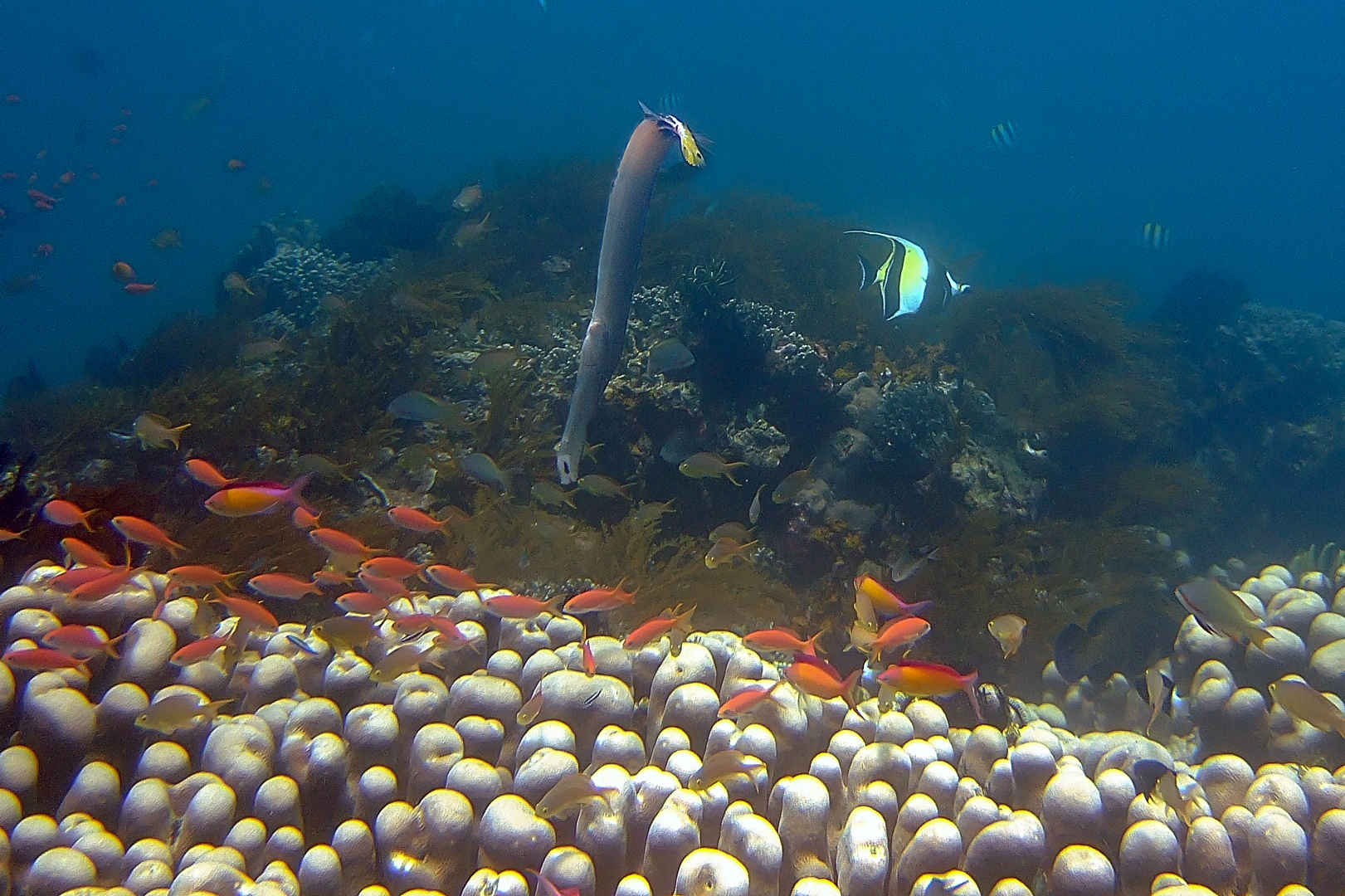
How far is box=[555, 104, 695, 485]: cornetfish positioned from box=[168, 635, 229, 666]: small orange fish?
1.68 m

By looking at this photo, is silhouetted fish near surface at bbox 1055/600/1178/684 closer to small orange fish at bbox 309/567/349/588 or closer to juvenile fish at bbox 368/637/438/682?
juvenile fish at bbox 368/637/438/682

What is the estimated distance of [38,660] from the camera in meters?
2.45

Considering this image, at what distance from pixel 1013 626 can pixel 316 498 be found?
16.4ft

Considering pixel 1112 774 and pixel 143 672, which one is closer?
pixel 1112 774

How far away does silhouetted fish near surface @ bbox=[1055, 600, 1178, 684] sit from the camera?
4574mm

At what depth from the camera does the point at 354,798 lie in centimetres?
238

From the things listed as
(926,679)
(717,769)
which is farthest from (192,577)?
(926,679)

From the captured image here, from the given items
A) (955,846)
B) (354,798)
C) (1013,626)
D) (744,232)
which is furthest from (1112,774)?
(744,232)

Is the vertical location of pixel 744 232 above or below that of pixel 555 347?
above

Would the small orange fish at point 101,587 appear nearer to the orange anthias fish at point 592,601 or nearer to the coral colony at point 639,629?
the coral colony at point 639,629

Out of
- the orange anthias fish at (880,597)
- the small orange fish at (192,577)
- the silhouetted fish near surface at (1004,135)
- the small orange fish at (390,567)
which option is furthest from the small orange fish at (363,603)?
the silhouetted fish near surface at (1004,135)

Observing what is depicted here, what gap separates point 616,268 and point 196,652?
8.24ft

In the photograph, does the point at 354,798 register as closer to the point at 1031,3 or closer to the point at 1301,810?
the point at 1301,810

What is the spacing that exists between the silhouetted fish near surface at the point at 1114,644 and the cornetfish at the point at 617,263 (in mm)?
3866
